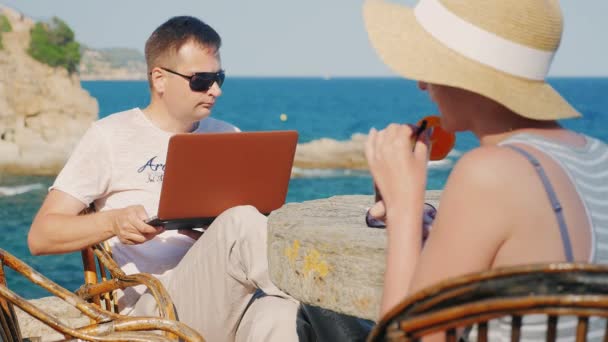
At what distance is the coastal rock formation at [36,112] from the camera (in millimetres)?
45969

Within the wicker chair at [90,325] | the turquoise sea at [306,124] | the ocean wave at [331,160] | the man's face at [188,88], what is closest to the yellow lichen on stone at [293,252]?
the wicker chair at [90,325]

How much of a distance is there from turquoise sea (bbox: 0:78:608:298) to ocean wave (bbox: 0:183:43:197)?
0.16 feet

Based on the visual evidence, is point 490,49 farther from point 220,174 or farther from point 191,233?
point 191,233

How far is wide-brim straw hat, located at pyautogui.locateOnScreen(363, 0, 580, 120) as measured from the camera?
208cm

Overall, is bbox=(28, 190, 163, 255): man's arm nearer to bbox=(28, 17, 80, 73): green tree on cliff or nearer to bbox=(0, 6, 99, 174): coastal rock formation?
bbox=(0, 6, 99, 174): coastal rock formation

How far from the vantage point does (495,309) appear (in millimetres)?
1668

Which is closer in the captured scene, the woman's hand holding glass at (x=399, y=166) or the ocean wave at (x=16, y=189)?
the woman's hand holding glass at (x=399, y=166)

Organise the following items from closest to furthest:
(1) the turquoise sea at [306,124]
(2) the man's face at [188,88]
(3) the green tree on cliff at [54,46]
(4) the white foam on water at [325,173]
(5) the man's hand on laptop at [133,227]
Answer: (5) the man's hand on laptop at [133,227] < (2) the man's face at [188,88] < (1) the turquoise sea at [306,124] < (3) the green tree on cliff at [54,46] < (4) the white foam on water at [325,173]

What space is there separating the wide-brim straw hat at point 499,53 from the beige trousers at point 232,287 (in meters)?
1.37

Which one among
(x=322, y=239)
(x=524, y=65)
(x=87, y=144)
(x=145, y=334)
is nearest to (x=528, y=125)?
(x=524, y=65)

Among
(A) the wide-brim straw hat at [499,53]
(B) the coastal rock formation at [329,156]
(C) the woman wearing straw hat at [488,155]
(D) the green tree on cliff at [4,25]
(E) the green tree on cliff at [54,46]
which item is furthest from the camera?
(B) the coastal rock formation at [329,156]

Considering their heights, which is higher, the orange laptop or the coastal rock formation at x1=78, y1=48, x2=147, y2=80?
the orange laptop

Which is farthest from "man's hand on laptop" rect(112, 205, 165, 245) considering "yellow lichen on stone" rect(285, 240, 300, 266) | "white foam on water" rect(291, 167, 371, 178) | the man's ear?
"white foam on water" rect(291, 167, 371, 178)

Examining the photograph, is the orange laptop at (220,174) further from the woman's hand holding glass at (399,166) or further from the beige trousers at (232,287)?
the woman's hand holding glass at (399,166)
